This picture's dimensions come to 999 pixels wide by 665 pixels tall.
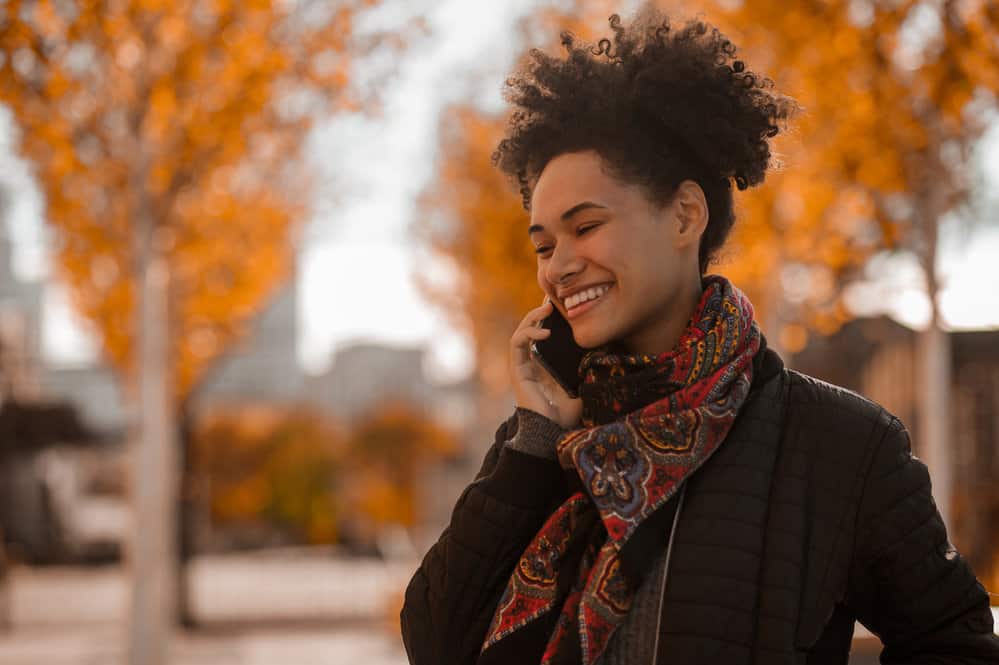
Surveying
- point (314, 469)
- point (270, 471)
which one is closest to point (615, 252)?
point (314, 469)

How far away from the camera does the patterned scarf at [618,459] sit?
187cm

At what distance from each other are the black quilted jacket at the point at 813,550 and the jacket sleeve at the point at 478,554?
10.5 inches

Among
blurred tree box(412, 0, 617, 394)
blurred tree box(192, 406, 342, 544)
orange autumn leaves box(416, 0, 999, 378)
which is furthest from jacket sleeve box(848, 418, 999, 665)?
blurred tree box(192, 406, 342, 544)

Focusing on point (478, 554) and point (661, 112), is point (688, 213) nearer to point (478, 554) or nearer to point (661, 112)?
point (661, 112)

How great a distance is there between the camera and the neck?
202 cm

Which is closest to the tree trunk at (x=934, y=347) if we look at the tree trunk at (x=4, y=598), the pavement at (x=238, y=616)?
the pavement at (x=238, y=616)

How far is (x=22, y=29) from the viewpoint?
6.07 metres

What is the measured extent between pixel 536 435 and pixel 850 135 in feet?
16.8

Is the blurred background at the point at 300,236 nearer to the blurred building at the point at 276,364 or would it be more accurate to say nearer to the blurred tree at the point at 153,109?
the blurred tree at the point at 153,109

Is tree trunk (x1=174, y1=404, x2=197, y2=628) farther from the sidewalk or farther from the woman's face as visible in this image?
the woman's face

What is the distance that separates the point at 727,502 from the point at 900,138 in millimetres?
5008

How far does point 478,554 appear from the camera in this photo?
201cm

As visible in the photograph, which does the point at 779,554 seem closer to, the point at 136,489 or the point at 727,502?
the point at 727,502

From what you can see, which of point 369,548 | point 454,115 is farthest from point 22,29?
point 369,548
